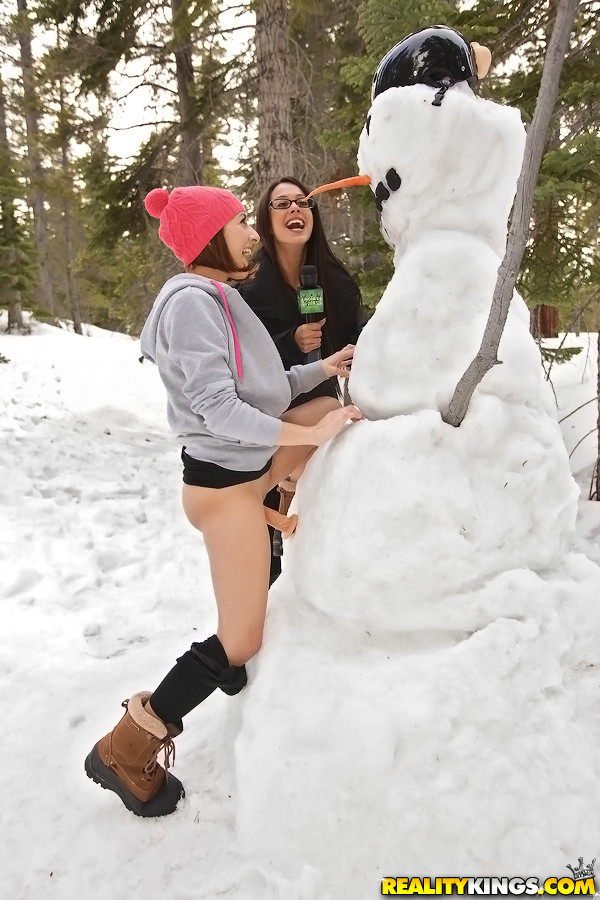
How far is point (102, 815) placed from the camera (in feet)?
5.98

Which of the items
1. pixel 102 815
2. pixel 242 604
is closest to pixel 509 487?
pixel 242 604

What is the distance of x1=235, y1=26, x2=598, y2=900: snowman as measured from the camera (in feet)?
4.71

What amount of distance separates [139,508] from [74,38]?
5.68 m

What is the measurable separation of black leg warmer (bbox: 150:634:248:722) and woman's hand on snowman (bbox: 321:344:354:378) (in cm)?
99

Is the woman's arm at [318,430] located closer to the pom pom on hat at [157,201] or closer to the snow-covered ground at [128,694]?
the snow-covered ground at [128,694]

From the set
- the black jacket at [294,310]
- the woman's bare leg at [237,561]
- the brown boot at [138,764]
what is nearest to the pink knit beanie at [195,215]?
the black jacket at [294,310]

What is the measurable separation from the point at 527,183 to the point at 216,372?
34.5 inches

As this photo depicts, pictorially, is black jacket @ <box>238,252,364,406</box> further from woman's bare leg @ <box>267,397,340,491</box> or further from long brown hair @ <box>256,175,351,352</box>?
woman's bare leg @ <box>267,397,340,491</box>

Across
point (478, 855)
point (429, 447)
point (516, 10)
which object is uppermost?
point (516, 10)

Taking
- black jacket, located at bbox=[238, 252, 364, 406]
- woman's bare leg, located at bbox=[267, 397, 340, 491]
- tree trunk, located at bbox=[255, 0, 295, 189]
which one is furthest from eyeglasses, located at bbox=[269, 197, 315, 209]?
tree trunk, located at bbox=[255, 0, 295, 189]

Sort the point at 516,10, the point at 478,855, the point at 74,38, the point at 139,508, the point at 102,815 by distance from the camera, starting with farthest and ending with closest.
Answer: the point at 74,38 → the point at 139,508 → the point at 516,10 → the point at 102,815 → the point at 478,855

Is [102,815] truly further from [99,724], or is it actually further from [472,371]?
[472,371]

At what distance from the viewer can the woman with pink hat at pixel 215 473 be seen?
5.49ft

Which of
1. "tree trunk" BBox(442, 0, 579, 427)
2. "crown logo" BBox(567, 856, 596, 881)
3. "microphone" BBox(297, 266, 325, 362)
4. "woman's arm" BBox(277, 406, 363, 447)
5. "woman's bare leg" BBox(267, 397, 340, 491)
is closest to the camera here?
"tree trunk" BBox(442, 0, 579, 427)
